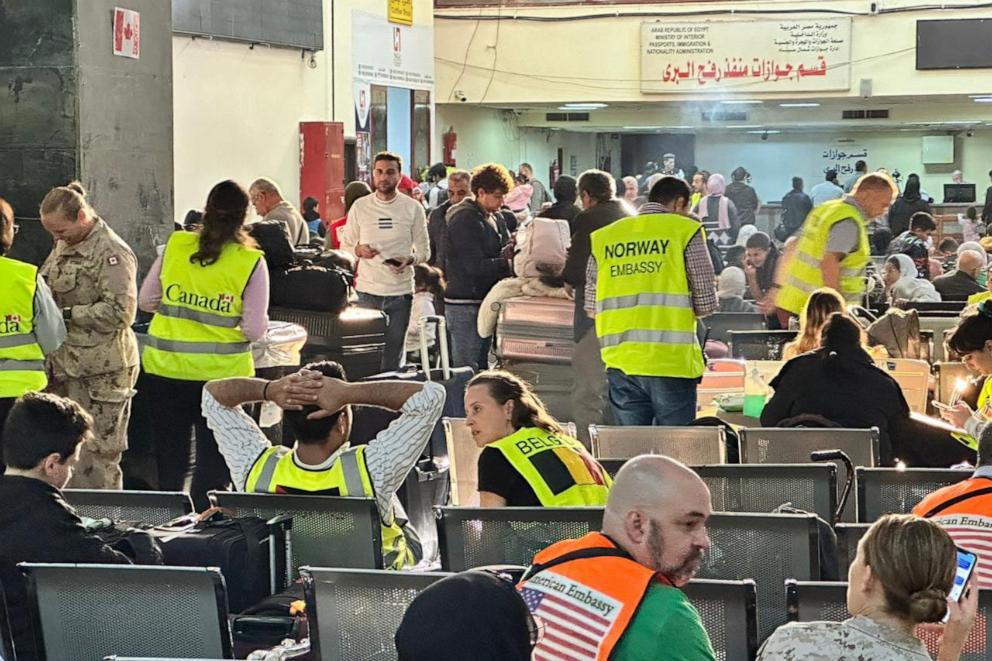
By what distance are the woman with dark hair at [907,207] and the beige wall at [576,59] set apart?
231 cm

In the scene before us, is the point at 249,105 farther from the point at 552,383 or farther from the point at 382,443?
the point at 382,443

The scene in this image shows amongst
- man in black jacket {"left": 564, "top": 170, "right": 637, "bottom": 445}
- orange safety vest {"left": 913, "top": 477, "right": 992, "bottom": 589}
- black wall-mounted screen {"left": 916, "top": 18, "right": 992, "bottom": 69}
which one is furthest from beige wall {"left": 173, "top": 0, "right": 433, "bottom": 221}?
orange safety vest {"left": 913, "top": 477, "right": 992, "bottom": 589}

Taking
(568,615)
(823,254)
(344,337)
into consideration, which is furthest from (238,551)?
(823,254)

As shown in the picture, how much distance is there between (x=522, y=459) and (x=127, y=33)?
5008 mm

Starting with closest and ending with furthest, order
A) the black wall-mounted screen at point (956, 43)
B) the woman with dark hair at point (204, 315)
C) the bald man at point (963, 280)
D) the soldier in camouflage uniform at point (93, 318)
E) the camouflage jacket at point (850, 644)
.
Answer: the camouflage jacket at point (850, 644) < the woman with dark hair at point (204, 315) < the soldier in camouflage uniform at point (93, 318) < the bald man at point (963, 280) < the black wall-mounted screen at point (956, 43)

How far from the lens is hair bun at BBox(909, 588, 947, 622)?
9.30ft

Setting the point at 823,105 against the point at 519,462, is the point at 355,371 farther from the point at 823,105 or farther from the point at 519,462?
the point at 823,105

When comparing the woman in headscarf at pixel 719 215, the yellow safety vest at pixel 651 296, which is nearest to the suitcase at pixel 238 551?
the yellow safety vest at pixel 651 296

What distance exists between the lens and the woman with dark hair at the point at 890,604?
281 centimetres

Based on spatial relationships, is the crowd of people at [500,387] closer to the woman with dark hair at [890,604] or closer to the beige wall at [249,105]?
the woman with dark hair at [890,604]

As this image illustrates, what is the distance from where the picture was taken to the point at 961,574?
289 centimetres

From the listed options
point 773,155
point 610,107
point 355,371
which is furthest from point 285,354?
point 773,155

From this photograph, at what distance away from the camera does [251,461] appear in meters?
4.96

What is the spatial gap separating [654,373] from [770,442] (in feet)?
4.12
